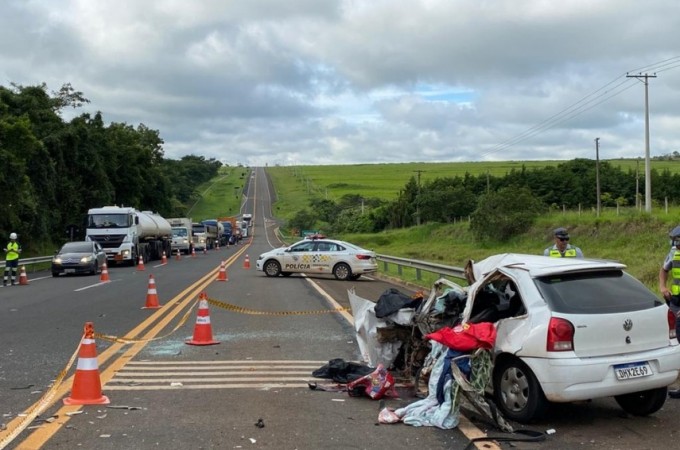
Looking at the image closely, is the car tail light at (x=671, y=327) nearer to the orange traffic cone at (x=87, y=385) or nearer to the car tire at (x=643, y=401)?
the car tire at (x=643, y=401)

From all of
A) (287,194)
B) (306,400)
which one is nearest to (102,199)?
(306,400)

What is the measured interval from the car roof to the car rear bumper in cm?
82

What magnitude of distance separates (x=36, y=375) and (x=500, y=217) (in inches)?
1667

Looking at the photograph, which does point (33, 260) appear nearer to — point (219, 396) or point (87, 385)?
point (87, 385)

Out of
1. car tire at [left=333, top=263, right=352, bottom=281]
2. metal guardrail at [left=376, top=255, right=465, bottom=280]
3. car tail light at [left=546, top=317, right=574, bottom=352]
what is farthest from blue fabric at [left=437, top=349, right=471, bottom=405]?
car tire at [left=333, top=263, right=352, bottom=281]

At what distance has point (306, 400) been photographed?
6.85 meters

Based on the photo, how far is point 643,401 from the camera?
6348 millimetres

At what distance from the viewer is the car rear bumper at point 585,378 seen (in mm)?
5734

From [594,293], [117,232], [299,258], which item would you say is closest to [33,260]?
[117,232]

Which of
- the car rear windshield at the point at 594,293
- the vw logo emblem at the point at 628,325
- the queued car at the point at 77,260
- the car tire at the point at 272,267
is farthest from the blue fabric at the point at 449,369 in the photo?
the queued car at the point at 77,260

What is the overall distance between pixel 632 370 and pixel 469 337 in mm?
1399

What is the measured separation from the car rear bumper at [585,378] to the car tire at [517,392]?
105 mm

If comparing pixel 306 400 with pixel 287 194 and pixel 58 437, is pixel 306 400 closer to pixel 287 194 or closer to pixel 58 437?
pixel 58 437

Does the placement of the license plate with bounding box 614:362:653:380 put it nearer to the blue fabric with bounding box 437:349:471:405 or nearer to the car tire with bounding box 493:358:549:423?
the car tire with bounding box 493:358:549:423
